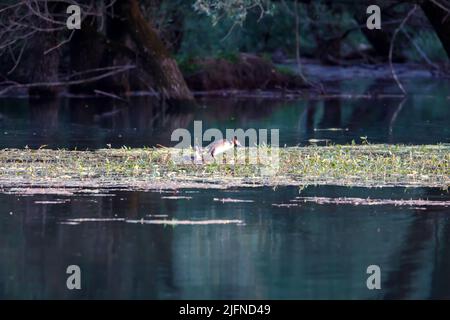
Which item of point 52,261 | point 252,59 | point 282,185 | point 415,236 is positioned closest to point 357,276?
point 415,236

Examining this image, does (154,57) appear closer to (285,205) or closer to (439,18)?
(439,18)

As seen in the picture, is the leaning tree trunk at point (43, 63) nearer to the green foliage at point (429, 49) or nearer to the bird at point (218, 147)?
the bird at point (218, 147)

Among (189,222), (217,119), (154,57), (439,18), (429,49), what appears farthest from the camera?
(429,49)

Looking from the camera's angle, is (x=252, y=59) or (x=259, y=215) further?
(x=252, y=59)

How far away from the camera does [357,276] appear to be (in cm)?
858

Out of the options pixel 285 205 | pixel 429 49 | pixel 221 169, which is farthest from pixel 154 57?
pixel 429 49

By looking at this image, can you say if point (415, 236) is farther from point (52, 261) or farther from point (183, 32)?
point (183, 32)

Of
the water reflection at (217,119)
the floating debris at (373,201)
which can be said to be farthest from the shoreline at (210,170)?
the water reflection at (217,119)

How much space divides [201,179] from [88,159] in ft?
7.63

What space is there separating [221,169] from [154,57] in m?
11.6

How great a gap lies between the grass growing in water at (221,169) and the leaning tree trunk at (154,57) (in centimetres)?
932

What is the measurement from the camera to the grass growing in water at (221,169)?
13.0 metres

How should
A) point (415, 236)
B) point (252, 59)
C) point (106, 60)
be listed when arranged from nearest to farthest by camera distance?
point (415, 236) < point (106, 60) < point (252, 59)

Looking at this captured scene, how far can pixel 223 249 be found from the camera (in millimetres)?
9477
